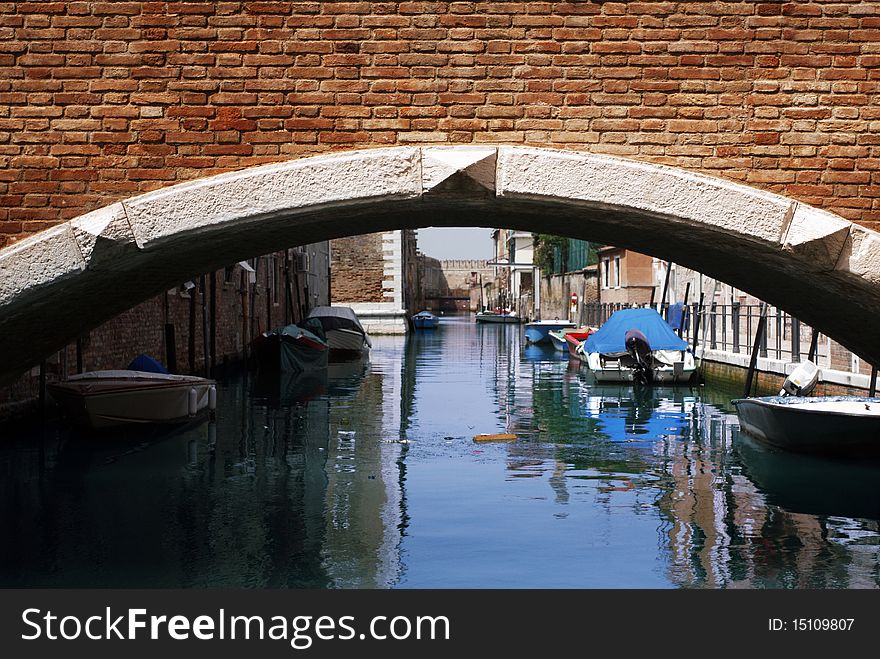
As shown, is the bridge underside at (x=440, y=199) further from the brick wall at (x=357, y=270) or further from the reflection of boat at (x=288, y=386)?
the brick wall at (x=357, y=270)

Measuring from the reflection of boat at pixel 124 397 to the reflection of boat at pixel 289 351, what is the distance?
8.74 metres

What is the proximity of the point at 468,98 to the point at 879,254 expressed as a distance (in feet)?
7.17

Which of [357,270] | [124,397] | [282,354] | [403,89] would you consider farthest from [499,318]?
[403,89]

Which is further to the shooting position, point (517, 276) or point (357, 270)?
point (517, 276)

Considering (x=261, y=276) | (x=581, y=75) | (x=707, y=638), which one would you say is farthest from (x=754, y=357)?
(x=261, y=276)

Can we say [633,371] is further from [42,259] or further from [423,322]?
[423,322]

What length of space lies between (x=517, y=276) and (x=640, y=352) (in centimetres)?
4514

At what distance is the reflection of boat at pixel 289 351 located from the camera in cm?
2288

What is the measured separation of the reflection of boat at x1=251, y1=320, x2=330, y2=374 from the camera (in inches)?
901

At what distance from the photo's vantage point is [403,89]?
18.1ft

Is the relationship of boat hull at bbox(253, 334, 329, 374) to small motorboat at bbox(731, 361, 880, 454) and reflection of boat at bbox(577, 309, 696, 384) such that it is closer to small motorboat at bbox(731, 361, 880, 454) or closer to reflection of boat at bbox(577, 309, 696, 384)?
reflection of boat at bbox(577, 309, 696, 384)

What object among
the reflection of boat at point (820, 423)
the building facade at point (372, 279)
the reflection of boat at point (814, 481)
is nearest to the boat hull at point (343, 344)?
the building facade at point (372, 279)

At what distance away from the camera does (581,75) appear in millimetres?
5516

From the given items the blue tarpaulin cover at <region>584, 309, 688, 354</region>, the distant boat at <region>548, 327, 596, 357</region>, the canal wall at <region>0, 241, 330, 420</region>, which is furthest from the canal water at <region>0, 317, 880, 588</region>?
the distant boat at <region>548, 327, 596, 357</region>
